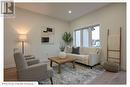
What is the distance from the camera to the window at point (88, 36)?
4.98 metres

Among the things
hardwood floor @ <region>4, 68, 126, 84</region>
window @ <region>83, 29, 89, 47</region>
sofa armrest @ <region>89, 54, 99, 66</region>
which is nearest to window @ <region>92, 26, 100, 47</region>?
window @ <region>83, 29, 89, 47</region>

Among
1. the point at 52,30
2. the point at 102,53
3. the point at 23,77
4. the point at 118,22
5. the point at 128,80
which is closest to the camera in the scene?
the point at 128,80

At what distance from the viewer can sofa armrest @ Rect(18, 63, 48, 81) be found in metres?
2.16

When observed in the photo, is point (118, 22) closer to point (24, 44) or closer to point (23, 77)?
point (23, 77)

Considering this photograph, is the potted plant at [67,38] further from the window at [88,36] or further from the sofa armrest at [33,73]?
the sofa armrest at [33,73]

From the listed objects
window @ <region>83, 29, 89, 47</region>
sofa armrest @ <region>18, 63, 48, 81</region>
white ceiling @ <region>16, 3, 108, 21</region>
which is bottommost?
sofa armrest @ <region>18, 63, 48, 81</region>

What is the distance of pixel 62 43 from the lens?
641 centimetres

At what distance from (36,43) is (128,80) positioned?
189 inches

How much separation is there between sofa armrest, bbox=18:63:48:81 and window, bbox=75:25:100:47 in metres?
3.24

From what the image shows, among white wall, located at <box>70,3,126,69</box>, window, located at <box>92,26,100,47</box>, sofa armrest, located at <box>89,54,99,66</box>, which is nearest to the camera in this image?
white wall, located at <box>70,3,126,69</box>

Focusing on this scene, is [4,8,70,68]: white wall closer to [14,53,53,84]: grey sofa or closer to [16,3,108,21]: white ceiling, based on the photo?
[16,3,108,21]: white ceiling

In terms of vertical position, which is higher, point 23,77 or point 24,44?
point 24,44

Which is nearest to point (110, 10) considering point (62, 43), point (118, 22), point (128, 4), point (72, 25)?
point (118, 22)

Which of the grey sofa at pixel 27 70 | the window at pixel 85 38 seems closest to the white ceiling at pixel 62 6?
Result: the window at pixel 85 38
